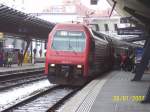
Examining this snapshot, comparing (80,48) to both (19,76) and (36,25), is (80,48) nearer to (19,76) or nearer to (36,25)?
(19,76)

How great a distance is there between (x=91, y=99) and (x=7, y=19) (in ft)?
68.3

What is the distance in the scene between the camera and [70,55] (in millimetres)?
21484

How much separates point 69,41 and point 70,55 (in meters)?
0.86

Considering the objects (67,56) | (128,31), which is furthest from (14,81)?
(128,31)

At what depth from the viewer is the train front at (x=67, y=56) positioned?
21.3 metres

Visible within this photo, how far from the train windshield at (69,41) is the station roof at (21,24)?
9.48m

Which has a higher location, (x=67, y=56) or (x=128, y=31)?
(x=128, y=31)

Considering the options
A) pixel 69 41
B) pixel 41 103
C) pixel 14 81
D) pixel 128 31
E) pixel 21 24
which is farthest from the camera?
pixel 21 24

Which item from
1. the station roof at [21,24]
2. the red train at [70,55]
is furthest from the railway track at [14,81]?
the station roof at [21,24]

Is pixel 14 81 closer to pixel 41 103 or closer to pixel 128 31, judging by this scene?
pixel 41 103

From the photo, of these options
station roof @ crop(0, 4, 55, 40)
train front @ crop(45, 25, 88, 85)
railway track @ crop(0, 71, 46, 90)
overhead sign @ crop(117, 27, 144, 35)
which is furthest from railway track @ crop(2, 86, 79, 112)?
overhead sign @ crop(117, 27, 144, 35)

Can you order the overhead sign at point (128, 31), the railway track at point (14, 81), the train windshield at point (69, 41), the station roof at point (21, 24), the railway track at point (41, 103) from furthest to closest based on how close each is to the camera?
the overhead sign at point (128, 31), the station roof at point (21, 24), the railway track at point (14, 81), the train windshield at point (69, 41), the railway track at point (41, 103)

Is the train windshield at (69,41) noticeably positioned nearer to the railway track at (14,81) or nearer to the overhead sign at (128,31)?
the railway track at (14,81)

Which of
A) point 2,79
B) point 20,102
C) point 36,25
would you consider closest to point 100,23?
point 36,25
